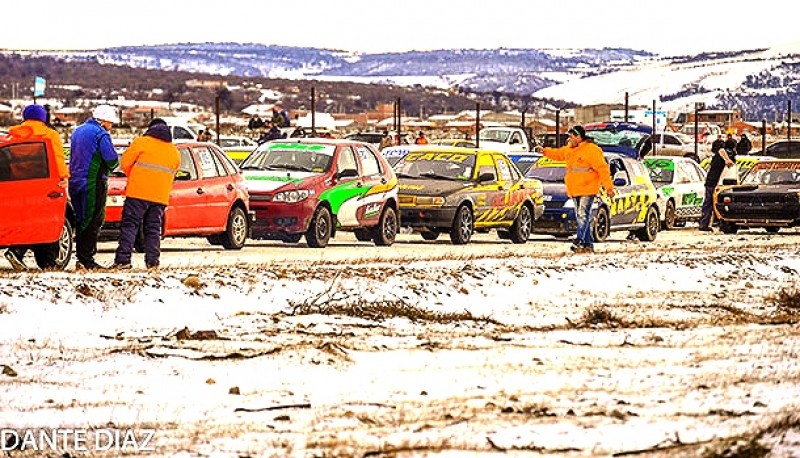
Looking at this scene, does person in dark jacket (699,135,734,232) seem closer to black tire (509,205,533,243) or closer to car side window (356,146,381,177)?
black tire (509,205,533,243)

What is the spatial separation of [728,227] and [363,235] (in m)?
7.88

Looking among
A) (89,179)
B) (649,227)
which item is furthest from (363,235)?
(89,179)

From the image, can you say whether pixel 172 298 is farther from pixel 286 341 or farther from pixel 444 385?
pixel 444 385

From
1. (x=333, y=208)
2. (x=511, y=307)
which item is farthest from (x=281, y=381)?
(x=333, y=208)

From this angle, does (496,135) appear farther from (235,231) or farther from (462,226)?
(235,231)

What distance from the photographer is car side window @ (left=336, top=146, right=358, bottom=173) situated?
2460 centimetres

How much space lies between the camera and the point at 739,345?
1240 centimetres

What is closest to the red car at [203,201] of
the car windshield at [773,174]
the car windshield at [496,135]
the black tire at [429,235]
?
the black tire at [429,235]

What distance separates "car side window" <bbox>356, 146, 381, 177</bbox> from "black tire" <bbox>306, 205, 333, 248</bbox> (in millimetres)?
1057

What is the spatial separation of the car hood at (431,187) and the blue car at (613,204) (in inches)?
87.1

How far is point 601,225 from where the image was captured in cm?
2781

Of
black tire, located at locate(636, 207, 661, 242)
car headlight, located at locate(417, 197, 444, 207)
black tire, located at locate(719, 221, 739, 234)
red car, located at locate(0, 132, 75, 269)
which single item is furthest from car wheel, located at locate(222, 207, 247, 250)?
black tire, located at locate(719, 221, 739, 234)

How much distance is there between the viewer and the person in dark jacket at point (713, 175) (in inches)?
1227

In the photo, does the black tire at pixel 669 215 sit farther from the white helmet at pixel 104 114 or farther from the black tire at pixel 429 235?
the white helmet at pixel 104 114
